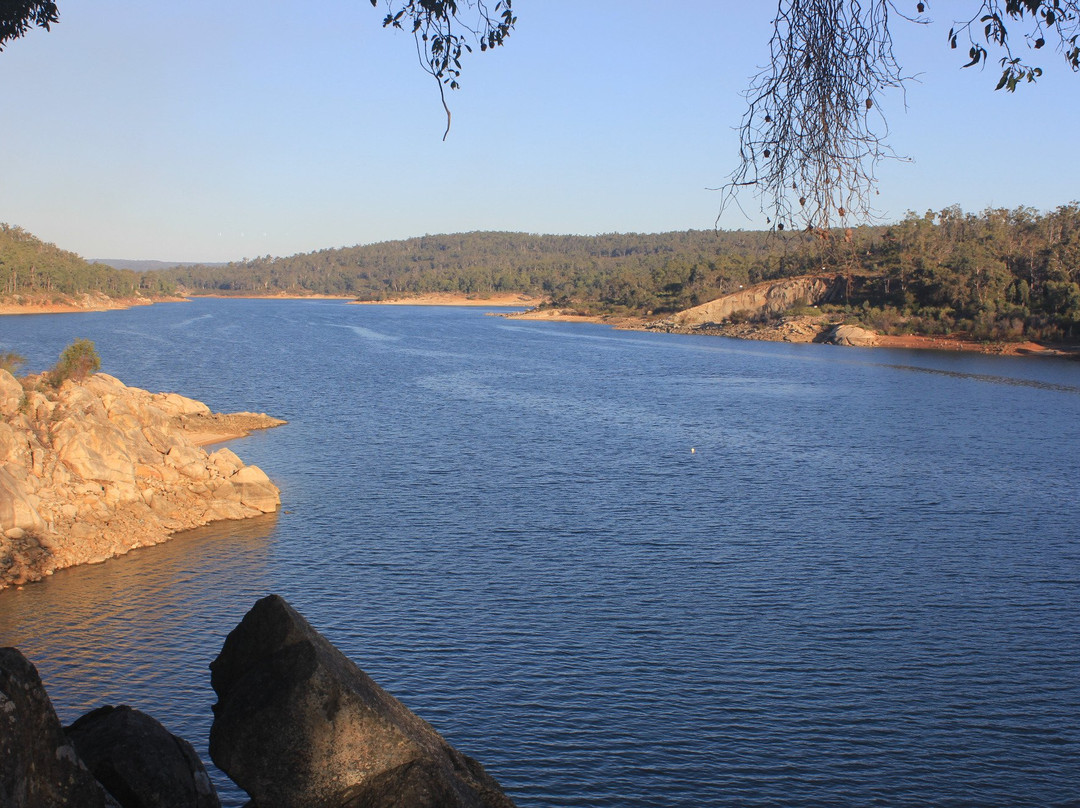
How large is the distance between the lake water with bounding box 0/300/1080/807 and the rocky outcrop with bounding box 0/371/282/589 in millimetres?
995

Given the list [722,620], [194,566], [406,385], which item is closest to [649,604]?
[722,620]

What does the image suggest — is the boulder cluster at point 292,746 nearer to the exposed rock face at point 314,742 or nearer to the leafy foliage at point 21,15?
the exposed rock face at point 314,742

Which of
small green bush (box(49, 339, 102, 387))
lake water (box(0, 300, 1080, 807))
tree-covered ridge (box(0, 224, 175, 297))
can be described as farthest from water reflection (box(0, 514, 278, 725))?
tree-covered ridge (box(0, 224, 175, 297))

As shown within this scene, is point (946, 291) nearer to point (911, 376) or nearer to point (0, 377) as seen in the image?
point (911, 376)

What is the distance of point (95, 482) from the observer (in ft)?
87.6

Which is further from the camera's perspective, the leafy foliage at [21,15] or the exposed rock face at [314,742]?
the leafy foliage at [21,15]

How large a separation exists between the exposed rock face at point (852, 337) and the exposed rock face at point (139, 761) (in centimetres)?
9964

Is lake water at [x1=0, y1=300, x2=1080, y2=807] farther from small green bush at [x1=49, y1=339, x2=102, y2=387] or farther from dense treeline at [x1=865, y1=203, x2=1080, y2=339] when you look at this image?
dense treeline at [x1=865, y1=203, x2=1080, y2=339]

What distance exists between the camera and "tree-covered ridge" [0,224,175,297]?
470ft

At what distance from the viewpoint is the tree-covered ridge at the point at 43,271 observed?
470 feet

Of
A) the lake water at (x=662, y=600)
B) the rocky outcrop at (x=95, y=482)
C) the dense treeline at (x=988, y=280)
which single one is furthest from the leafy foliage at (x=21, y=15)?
the dense treeline at (x=988, y=280)

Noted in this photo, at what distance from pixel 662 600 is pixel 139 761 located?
658 inches

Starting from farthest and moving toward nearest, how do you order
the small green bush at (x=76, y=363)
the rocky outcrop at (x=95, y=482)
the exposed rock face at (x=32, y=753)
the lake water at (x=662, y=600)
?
the small green bush at (x=76, y=363) < the rocky outcrop at (x=95, y=482) < the lake water at (x=662, y=600) < the exposed rock face at (x=32, y=753)

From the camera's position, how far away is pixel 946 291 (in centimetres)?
9825
